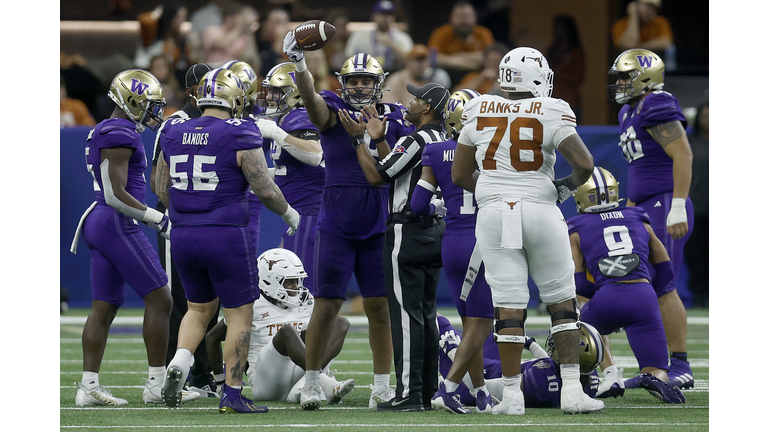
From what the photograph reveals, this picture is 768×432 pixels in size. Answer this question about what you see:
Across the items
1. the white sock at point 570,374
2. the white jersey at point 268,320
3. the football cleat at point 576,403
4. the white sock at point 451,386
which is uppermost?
the white jersey at point 268,320

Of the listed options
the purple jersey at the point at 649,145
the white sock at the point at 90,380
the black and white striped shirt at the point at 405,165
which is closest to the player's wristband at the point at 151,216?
the white sock at the point at 90,380

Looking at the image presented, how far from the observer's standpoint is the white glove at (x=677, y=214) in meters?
6.81

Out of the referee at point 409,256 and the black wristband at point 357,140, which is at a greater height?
the black wristband at point 357,140

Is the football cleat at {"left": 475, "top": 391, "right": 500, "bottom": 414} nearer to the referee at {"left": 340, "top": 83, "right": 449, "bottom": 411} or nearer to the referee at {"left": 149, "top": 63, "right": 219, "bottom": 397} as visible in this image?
the referee at {"left": 340, "top": 83, "right": 449, "bottom": 411}

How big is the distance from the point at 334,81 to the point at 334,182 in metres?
8.76

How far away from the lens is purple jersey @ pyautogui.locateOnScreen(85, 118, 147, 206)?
20.3ft

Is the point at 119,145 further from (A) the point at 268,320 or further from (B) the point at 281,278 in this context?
(A) the point at 268,320

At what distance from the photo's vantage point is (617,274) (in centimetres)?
641

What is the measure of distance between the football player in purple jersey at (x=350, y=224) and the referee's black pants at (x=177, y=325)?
121 cm

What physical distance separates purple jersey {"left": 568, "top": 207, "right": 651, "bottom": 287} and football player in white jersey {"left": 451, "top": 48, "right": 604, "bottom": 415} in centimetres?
112

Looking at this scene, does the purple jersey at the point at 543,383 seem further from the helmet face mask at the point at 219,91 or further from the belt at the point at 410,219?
the helmet face mask at the point at 219,91

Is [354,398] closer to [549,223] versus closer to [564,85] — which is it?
[549,223]

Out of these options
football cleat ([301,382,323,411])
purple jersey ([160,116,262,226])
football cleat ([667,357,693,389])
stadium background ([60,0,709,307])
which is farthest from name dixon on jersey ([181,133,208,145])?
stadium background ([60,0,709,307])

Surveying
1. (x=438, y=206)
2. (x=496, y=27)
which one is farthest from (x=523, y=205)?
(x=496, y=27)
